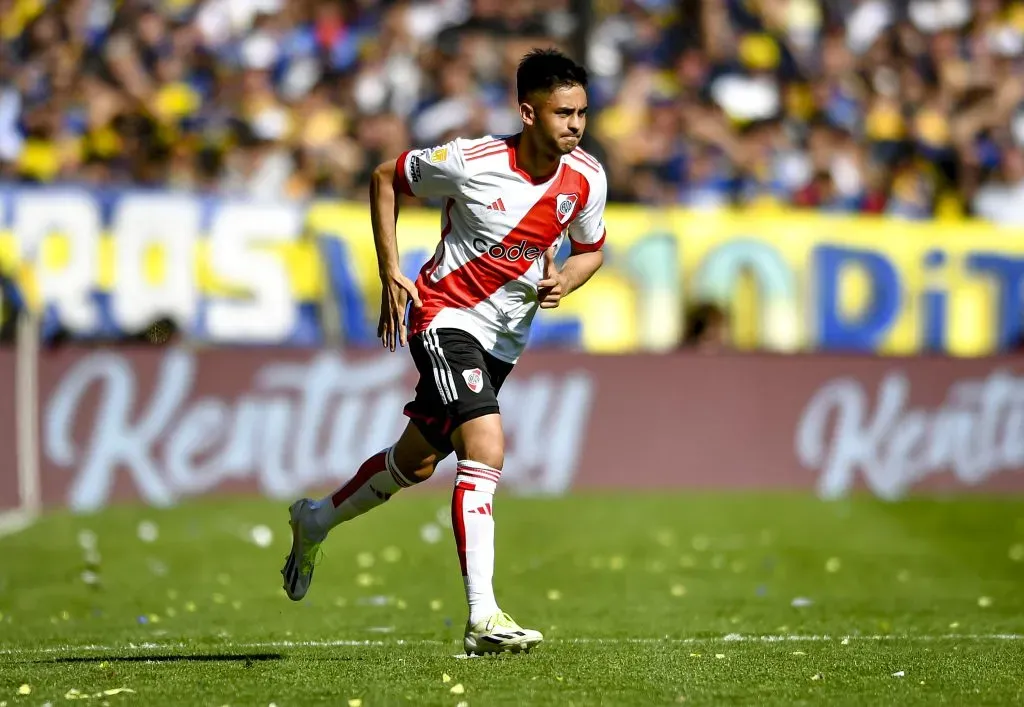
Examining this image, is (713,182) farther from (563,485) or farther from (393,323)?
(393,323)

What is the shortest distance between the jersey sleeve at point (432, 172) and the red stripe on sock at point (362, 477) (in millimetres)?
1167

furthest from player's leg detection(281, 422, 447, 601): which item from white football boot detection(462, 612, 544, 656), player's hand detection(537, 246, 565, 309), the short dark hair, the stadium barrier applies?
the stadium barrier

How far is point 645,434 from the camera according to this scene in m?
15.4

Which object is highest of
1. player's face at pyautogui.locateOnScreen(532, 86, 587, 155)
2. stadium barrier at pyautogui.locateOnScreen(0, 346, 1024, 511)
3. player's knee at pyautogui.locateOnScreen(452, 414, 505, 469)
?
player's face at pyautogui.locateOnScreen(532, 86, 587, 155)

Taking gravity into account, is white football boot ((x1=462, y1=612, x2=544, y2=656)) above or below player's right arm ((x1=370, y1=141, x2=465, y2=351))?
below

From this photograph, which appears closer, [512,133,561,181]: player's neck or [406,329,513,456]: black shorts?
[406,329,513,456]: black shorts

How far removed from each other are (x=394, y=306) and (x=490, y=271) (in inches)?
18.2

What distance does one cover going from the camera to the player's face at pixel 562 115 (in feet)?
23.5

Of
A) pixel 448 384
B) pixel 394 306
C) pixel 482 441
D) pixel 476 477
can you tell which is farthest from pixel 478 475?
pixel 394 306

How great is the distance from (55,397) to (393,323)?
7.60 m

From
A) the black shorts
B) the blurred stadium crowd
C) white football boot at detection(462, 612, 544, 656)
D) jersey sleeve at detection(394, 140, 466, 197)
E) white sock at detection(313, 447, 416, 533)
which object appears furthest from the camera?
the blurred stadium crowd

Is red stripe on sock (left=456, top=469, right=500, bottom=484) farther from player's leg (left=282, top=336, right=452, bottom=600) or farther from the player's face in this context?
the player's face

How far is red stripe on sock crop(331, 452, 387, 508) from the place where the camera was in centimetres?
770

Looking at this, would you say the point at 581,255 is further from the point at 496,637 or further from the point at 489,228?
the point at 496,637
